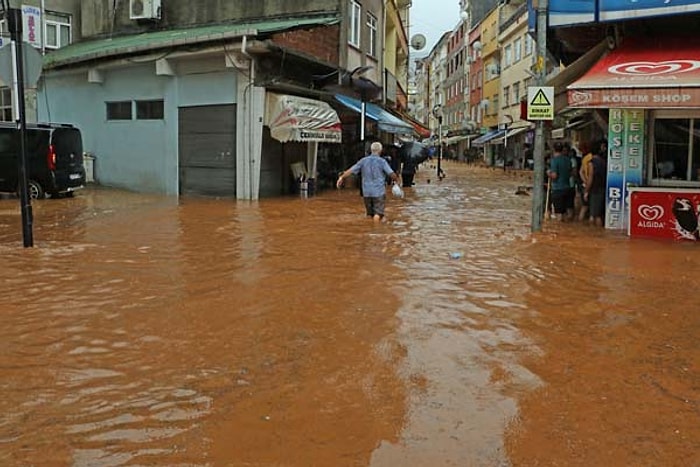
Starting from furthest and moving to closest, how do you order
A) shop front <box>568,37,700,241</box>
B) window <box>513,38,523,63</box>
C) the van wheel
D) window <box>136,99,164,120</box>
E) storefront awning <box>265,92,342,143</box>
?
window <box>513,38,523,63</box> < window <box>136,99,164,120</box> < storefront awning <box>265,92,342,143</box> < the van wheel < shop front <box>568,37,700,241</box>

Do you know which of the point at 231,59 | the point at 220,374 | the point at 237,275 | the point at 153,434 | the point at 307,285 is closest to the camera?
the point at 153,434

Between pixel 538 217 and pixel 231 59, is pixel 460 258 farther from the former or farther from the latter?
pixel 231 59

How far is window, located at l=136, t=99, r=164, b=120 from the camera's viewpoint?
66.7 feet

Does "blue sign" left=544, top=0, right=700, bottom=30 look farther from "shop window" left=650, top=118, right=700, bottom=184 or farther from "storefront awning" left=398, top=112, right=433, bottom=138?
"storefront awning" left=398, top=112, right=433, bottom=138

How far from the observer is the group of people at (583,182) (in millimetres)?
13484

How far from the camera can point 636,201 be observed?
1190cm

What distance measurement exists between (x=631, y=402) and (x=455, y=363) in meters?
1.24

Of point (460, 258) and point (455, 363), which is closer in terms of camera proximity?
point (455, 363)

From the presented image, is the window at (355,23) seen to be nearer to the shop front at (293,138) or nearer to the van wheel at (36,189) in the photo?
the shop front at (293,138)

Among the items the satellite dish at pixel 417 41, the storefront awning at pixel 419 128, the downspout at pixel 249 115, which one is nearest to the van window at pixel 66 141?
the downspout at pixel 249 115

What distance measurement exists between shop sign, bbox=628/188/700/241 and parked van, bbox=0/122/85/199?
13309mm

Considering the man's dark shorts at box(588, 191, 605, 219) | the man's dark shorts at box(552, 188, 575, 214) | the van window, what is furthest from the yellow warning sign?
the van window

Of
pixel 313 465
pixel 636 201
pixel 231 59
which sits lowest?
pixel 313 465

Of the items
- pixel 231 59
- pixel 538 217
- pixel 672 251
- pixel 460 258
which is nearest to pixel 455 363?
pixel 460 258
